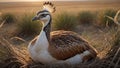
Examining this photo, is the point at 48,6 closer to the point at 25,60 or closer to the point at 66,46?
the point at 66,46

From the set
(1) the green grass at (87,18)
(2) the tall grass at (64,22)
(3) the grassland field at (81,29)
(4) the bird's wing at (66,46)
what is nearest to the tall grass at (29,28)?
(3) the grassland field at (81,29)

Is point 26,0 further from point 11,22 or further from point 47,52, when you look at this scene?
point 47,52

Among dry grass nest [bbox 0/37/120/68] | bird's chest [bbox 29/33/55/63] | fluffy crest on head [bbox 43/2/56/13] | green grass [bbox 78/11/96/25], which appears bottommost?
green grass [bbox 78/11/96/25]

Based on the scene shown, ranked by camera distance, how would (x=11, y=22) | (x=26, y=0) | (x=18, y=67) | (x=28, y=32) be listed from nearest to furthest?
(x=18, y=67), (x=28, y=32), (x=11, y=22), (x=26, y=0)

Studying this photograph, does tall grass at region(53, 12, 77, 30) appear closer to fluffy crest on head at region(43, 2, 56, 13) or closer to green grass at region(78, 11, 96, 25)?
green grass at region(78, 11, 96, 25)

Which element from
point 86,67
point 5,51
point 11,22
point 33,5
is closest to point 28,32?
point 11,22

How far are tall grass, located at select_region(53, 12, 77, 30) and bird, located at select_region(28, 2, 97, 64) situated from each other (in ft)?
20.4

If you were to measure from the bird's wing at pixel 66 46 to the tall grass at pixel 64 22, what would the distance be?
6.14 meters

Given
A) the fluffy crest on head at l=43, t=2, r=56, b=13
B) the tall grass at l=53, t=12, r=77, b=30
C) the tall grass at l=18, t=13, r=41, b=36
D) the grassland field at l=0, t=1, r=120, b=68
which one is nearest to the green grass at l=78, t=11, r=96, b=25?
the grassland field at l=0, t=1, r=120, b=68

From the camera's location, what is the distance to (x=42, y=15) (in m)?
7.62

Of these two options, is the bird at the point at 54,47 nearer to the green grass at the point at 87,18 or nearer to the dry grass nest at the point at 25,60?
the dry grass nest at the point at 25,60

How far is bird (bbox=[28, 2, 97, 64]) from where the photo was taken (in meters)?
7.53

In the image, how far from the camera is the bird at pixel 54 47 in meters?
7.53

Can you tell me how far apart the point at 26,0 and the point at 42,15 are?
17.6 metres
